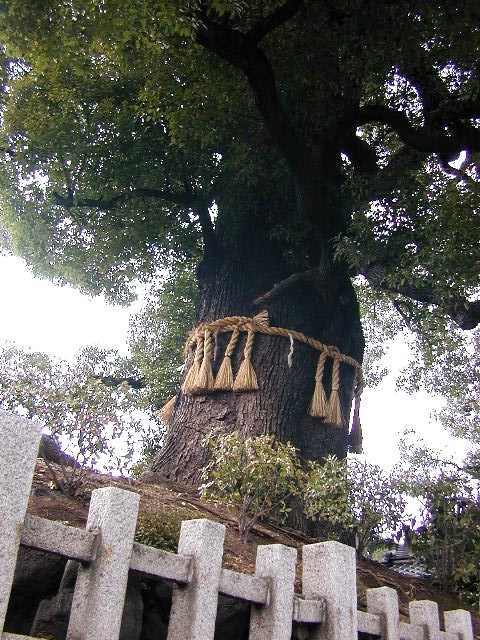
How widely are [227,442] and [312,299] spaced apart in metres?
2.83

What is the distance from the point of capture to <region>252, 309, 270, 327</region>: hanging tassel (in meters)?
6.10

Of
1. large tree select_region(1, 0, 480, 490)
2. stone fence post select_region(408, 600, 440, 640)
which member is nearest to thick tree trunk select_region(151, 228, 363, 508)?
large tree select_region(1, 0, 480, 490)

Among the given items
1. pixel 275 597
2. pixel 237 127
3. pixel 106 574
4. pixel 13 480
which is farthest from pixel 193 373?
pixel 13 480

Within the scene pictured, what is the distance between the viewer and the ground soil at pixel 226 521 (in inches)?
138

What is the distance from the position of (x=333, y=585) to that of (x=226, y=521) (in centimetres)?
158

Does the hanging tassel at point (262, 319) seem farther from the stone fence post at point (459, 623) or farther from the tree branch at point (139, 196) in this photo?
the stone fence post at point (459, 623)

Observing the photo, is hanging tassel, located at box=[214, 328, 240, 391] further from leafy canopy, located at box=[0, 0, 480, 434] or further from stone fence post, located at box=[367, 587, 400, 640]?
stone fence post, located at box=[367, 587, 400, 640]

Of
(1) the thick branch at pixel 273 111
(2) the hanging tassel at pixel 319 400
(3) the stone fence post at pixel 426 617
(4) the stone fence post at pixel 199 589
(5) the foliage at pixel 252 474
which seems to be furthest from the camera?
(2) the hanging tassel at pixel 319 400

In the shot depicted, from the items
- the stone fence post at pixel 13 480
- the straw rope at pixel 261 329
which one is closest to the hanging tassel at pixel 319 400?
the straw rope at pixel 261 329

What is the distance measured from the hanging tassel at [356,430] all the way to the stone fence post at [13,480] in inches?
180

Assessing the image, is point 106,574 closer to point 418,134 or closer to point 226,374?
point 226,374

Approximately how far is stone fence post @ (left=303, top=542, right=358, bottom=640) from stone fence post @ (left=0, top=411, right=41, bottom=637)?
1.45m

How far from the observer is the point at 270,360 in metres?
5.97

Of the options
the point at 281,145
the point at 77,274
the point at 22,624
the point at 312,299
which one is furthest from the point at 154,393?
the point at 22,624
